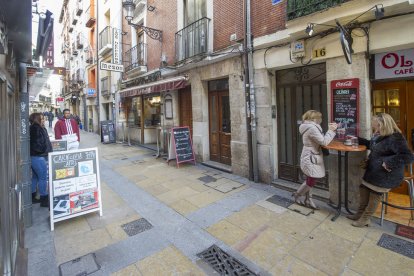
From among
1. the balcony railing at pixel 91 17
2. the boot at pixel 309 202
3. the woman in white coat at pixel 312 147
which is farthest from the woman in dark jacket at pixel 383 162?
the balcony railing at pixel 91 17

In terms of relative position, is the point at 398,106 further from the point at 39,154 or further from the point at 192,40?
the point at 39,154

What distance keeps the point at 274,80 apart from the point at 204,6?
394cm

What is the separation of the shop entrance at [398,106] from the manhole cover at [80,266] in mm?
4754

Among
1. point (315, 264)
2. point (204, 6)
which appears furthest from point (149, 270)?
point (204, 6)

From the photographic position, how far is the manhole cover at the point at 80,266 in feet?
9.45

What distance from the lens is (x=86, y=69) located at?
1981 cm

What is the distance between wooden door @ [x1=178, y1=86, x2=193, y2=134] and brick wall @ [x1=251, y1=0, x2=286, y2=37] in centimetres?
362

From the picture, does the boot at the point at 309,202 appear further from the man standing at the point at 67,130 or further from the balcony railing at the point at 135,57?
the balcony railing at the point at 135,57

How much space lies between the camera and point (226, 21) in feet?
22.0

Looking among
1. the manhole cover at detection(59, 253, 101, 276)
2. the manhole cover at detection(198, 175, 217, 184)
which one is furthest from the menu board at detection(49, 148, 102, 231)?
the manhole cover at detection(198, 175, 217, 184)

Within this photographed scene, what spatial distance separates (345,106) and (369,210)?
6.09ft

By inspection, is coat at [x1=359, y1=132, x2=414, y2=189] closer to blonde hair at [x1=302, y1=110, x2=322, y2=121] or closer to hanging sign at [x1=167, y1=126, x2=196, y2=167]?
blonde hair at [x1=302, y1=110, x2=322, y2=121]

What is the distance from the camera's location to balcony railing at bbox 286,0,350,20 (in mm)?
4133

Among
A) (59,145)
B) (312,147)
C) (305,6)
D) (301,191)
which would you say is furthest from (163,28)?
(301,191)
